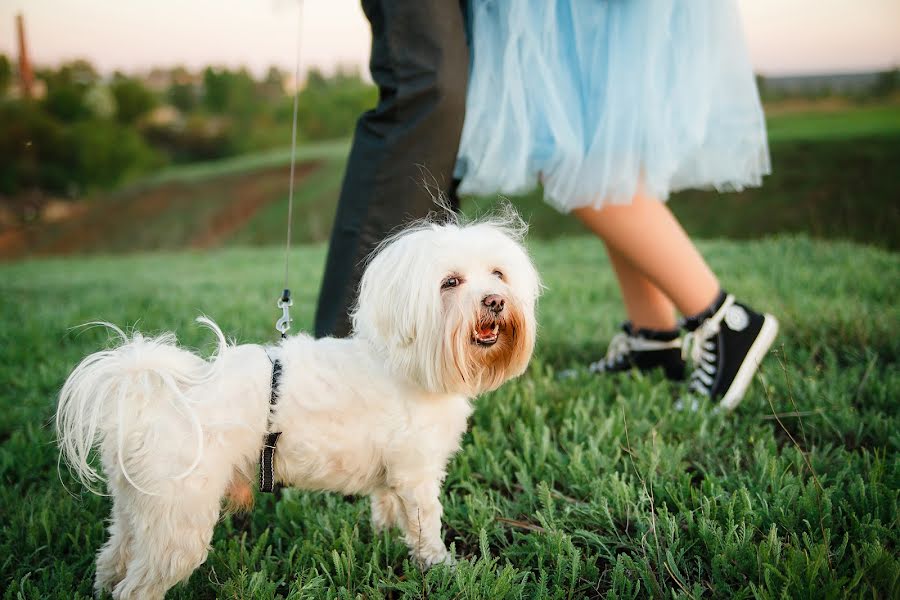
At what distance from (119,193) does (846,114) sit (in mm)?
24527

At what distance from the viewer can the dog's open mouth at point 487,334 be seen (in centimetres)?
194

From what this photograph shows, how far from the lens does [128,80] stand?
3572 cm

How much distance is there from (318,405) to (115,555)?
728 mm

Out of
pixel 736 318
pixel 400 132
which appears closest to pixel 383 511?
pixel 400 132

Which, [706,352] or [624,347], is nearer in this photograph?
[706,352]

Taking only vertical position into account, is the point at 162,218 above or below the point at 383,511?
below

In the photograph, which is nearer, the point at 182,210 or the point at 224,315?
the point at 224,315

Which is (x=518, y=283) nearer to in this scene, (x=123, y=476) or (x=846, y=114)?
(x=123, y=476)

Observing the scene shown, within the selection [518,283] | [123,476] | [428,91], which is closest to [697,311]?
[518,283]

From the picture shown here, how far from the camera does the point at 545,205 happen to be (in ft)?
42.5

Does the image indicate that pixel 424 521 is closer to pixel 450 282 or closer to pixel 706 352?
pixel 450 282

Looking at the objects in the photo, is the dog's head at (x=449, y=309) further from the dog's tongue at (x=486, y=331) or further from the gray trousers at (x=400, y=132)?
the gray trousers at (x=400, y=132)

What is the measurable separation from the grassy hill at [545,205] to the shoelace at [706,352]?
3.05 feet

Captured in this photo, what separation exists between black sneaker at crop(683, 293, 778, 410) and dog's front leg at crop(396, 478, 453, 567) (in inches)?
57.7
